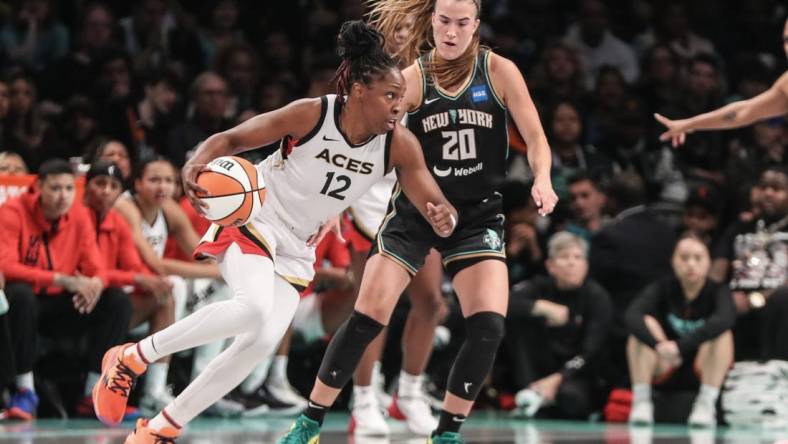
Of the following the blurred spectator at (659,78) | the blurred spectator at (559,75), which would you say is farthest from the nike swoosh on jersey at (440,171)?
the blurred spectator at (659,78)

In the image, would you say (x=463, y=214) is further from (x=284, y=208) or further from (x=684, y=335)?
(x=684, y=335)

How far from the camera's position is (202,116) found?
9625 mm

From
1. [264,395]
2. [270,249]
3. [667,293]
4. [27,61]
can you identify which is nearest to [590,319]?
[667,293]

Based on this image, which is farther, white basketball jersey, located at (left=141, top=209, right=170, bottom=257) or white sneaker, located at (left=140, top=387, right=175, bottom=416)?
white basketball jersey, located at (left=141, top=209, right=170, bottom=257)

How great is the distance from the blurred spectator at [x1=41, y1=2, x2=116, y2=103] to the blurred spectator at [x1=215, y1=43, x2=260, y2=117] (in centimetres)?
88

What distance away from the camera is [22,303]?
7230mm

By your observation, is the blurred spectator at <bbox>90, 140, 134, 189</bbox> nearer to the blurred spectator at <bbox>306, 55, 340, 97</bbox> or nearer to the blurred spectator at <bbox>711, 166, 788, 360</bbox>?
the blurred spectator at <bbox>306, 55, 340, 97</bbox>

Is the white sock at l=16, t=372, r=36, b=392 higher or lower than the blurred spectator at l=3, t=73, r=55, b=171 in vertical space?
lower

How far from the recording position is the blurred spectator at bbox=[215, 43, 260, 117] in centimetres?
1030

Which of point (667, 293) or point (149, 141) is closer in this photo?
point (667, 293)

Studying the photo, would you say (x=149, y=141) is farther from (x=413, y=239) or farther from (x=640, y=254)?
(x=413, y=239)

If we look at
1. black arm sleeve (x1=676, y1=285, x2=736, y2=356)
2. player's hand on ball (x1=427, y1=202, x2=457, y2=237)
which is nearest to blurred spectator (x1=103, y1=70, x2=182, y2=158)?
black arm sleeve (x1=676, y1=285, x2=736, y2=356)

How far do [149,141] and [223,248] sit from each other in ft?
15.1

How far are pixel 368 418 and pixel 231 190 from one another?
213 cm
